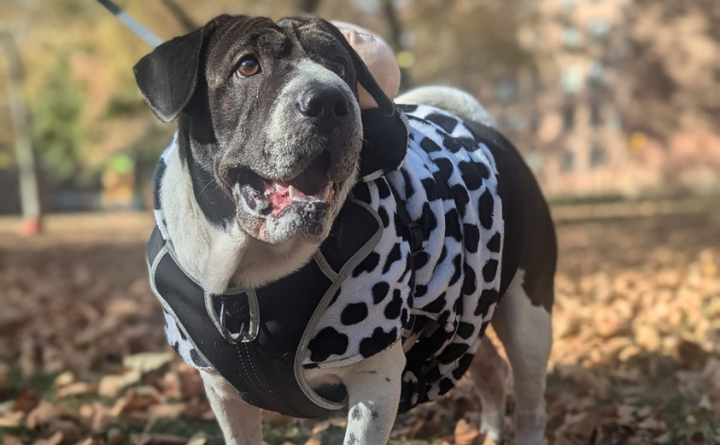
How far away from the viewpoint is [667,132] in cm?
3045

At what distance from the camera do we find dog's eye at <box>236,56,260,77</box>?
220 centimetres

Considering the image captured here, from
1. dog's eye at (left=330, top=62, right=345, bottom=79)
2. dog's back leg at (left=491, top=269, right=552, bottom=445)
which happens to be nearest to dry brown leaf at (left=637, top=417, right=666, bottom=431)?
dog's back leg at (left=491, top=269, right=552, bottom=445)

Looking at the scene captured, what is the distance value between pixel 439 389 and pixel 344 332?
74 cm

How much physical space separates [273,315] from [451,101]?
5.76ft

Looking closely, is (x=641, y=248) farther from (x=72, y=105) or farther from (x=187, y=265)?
(x=72, y=105)

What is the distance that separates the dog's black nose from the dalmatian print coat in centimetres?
37

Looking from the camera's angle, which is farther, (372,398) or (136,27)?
(136,27)

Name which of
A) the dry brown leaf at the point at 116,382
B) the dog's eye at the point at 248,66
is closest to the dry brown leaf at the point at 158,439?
the dry brown leaf at the point at 116,382

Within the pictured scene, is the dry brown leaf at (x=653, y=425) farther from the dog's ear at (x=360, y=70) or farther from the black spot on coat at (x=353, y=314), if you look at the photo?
the dog's ear at (x=360, y=70)

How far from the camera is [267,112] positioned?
211 centimetres

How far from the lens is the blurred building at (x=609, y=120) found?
29.0 meters

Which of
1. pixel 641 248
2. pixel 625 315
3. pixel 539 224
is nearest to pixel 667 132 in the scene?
pixel 641 248

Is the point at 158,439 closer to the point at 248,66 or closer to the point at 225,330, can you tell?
the point at 225,330

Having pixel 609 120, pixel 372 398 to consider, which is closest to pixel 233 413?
pixel 372 398
